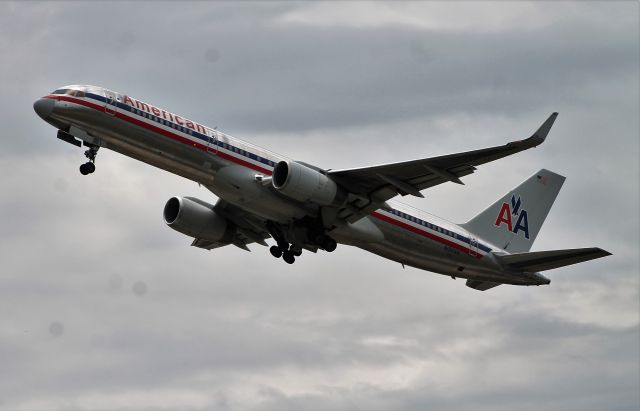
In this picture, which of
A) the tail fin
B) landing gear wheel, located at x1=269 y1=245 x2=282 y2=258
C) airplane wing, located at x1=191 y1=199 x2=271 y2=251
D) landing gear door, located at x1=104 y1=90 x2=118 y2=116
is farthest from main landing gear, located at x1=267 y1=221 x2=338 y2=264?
landing gear door, located at x1=104 y1=90 x2=118 y2=116

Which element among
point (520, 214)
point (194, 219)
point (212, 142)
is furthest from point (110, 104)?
point (520, 214)

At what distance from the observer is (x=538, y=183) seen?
2489 inches

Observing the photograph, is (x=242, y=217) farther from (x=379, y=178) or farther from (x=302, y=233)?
(x=379, y=178)

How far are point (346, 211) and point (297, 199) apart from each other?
3132 millimetres

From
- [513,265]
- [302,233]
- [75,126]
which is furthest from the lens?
[513,265]

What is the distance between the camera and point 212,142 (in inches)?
2005

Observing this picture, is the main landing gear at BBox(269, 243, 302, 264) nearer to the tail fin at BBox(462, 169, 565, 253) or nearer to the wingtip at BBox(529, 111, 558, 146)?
the tail fin at BBox(462, 169, 565, 253)

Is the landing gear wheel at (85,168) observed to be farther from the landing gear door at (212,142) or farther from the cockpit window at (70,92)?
the landing gear door at (212,142)

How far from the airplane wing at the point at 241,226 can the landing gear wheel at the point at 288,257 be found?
2.10m

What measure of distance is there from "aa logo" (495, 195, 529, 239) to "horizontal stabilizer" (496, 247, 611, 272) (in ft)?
12.9

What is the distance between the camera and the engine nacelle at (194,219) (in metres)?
57.3

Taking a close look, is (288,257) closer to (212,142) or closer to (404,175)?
(212,142)

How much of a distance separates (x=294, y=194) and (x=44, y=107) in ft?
35.9

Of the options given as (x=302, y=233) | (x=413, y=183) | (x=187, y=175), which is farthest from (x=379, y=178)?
(x=187, y=175)
